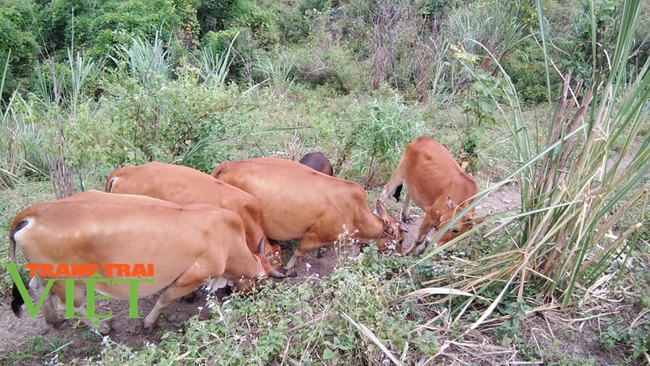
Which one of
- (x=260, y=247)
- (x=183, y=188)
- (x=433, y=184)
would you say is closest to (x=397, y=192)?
(x=433, y=184)

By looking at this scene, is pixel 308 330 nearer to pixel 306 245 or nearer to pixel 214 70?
pixel 306 245

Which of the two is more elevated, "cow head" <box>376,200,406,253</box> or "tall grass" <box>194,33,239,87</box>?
"tall grass" <box>194,33,239,87</box>

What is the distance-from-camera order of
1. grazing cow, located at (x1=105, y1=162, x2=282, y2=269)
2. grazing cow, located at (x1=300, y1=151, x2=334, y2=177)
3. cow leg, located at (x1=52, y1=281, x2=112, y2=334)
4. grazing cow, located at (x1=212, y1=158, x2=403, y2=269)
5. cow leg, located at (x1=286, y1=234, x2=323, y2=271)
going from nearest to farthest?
cow leg, located at (x1=52, y1=281, x2=112, y2=334), grazing cow, located at (x1=105, y1=162, x2=282, y2=269), grazing cow, located at (x1=212, y1=158, x2=403, y2=269), cow leg, located at (x1=286, y1=234, x2=323, y2=271), grazing cow, located at (x1=300, y1=151, x2=334, y2=177)

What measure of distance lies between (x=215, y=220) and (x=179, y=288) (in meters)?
0.55

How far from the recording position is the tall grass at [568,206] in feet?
10.3

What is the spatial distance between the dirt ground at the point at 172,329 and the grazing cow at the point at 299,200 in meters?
0.42

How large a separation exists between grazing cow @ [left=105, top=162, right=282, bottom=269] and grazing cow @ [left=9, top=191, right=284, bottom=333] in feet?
1.22

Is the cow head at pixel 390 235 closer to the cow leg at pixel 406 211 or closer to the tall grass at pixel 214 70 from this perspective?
the cow leg at pixel 406 211

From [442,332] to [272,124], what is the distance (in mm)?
5267

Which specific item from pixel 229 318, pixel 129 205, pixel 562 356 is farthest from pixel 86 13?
pixel 562 356

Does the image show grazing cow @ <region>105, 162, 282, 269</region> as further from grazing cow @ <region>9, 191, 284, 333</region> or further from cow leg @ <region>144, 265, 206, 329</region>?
cow leg @ <region>144, 265, 206, 329</region>

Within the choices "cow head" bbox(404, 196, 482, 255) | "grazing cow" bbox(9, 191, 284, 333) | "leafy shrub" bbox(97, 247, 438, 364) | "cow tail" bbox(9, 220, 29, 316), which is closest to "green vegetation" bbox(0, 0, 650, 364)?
"leafy shrub" bbox(97, 247, 438, 364)

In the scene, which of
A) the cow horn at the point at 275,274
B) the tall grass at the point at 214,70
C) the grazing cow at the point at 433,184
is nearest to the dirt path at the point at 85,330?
the cow horn at the point at 275,274

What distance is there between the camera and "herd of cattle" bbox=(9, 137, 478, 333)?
345 cm
